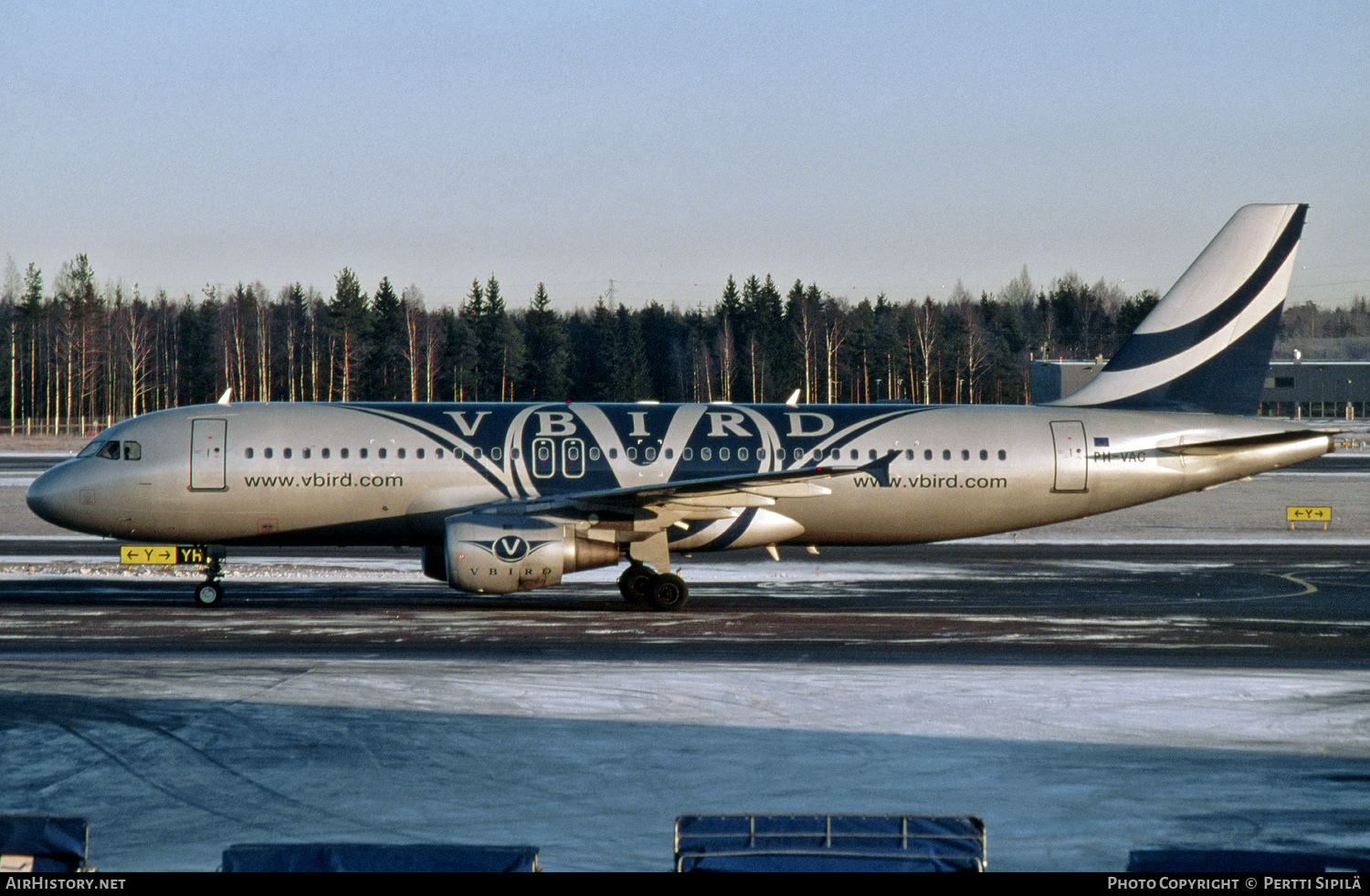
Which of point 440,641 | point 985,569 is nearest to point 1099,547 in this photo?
point 985,569

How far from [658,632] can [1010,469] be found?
9.55 meters

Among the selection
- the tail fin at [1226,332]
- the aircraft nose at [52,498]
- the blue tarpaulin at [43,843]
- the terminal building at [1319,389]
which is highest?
the terminal building at [1319,389]

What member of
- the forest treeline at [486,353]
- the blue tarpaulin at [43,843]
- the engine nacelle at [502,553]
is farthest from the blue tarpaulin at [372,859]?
the forest treeline at [486,353]

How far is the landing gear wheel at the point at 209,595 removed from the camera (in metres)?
25.4

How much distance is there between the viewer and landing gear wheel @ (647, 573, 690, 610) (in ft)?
84.2

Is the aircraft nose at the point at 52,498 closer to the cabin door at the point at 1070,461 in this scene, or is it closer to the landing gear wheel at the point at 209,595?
the landing gear wheel at the point at 209,595

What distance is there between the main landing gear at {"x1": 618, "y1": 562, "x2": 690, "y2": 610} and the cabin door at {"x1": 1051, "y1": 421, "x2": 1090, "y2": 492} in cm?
858

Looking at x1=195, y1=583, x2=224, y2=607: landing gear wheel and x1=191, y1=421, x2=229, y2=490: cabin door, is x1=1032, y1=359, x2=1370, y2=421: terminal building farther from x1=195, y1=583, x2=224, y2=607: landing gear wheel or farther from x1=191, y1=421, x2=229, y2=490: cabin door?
x1=195, y1=583, x2=224, y2=607: landing gear wheel

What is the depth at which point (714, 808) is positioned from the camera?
11.9 metres

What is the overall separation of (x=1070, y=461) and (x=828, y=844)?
2272 cm

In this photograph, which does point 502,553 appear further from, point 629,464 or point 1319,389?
point 1319,389

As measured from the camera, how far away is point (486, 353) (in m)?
113

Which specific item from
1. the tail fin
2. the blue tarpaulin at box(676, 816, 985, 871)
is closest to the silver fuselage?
the tail fin

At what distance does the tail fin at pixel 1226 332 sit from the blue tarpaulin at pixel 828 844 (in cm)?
2360
